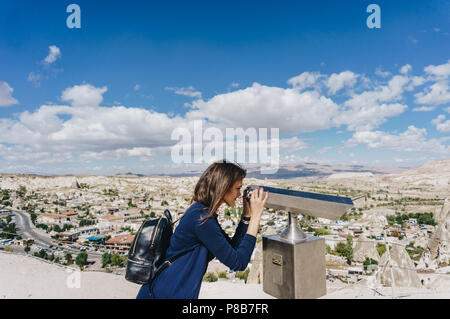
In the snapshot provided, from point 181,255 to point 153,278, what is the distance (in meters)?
0.15

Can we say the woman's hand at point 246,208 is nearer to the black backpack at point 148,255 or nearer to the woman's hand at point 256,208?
the woman's hand at point 256,208

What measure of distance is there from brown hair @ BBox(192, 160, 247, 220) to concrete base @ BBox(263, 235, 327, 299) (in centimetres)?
54

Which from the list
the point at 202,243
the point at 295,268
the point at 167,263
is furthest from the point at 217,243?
the point at 295,268

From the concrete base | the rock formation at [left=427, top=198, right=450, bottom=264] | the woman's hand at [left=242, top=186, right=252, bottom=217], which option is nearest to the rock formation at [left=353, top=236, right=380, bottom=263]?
the rock formation at [left=427, top=198, right=450, bottom=264]

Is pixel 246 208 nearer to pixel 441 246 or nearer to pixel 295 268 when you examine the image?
pixel 295 268

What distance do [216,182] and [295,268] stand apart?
0.69 m

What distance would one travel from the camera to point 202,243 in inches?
41.8

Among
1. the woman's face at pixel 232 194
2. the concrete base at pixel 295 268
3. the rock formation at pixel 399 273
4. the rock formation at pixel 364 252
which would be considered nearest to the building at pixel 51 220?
the rock formation at pixel 364 252

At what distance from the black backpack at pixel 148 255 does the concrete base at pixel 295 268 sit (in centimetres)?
63

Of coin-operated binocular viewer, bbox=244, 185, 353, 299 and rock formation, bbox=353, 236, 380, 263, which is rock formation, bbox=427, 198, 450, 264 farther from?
coin-operated binocular viewer, bbox=244, 185, 353, 299

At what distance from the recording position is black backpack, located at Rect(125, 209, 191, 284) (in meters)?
1.06

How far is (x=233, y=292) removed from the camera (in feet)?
11.3

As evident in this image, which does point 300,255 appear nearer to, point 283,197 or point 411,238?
point 283,197
